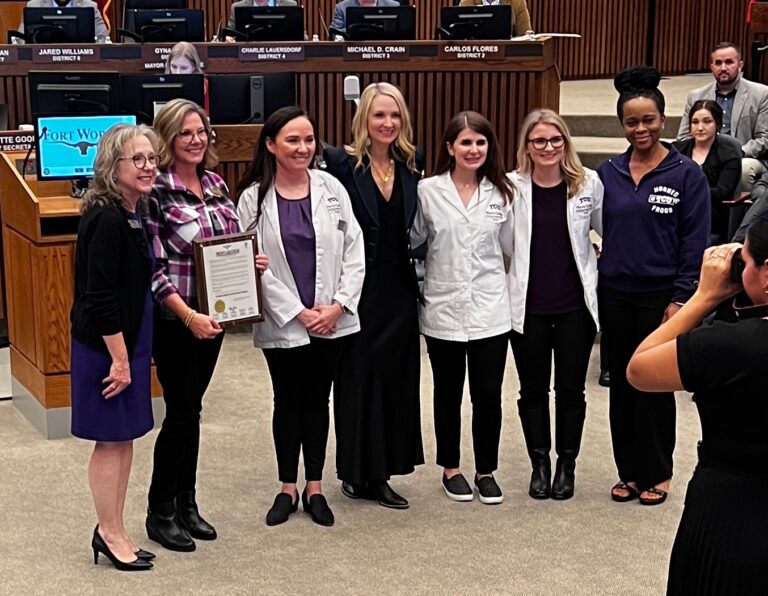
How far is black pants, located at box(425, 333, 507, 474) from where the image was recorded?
457 centimetres

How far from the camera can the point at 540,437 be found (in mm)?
4770

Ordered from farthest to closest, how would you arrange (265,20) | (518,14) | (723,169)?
1. (518,14)
2. (265,20)
3. (723,169)

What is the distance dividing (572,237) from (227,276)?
1.30m

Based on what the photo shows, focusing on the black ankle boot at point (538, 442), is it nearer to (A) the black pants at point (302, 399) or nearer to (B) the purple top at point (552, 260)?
(B) the purple top at point (552, 260)

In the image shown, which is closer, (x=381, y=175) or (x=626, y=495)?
(x=381, y=175)

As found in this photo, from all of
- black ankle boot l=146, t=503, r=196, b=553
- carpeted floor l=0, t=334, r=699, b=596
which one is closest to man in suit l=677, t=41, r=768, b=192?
carpeted floor l=0, t=334, r=699, b=596

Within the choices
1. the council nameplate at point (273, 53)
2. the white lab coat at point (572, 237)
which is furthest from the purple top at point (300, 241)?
the council nameplate at point (273, 53)

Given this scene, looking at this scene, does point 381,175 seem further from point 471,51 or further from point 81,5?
point 81,5

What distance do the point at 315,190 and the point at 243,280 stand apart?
1.50ft

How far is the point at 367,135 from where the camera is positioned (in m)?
4.47

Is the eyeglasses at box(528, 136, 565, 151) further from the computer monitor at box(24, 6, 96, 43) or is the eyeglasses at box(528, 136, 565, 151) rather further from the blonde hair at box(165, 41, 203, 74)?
the computer monitor at box(24, 6, 96, 43)

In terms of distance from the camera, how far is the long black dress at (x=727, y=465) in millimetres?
2373

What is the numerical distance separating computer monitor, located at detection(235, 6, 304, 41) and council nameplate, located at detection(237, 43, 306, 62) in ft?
0.59

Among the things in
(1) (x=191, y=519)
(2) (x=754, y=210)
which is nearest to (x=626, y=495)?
(1) (x=191, y=519)
